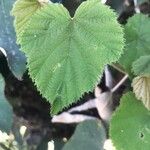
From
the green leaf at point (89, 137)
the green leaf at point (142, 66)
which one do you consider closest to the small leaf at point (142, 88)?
the green leaf at point (142, 66)

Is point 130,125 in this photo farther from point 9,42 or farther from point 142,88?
point 9,42

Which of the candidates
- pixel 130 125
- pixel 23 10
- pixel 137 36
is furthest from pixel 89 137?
pixel 23 10

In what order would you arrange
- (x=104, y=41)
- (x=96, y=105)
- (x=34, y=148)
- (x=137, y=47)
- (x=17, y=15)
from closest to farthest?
(x=104, y=41), (x=17, y=15), (x=137, y=47), (x=96, y=105), (x=34, y=148)

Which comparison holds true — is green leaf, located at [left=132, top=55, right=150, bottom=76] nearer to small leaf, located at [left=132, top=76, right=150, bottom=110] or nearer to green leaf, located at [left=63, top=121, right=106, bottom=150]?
small leaf, located at [left=132, top=76, right=150, bottom=110]

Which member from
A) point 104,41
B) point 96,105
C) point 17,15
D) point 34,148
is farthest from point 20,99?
point 104,41

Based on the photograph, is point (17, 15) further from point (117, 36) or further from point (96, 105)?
point (96, 105)

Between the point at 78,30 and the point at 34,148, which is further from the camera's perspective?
the point at 34,148
